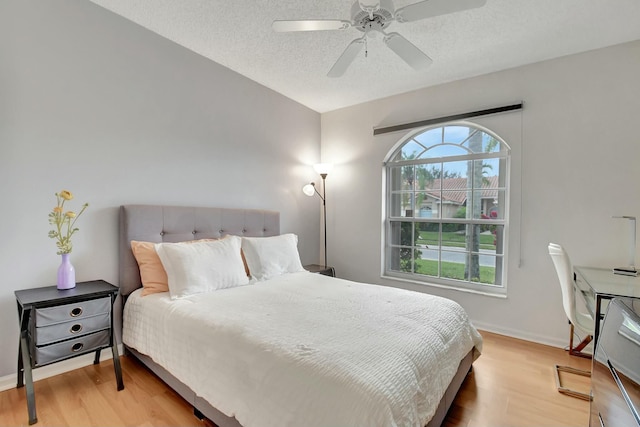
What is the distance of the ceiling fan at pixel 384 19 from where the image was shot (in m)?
1.52

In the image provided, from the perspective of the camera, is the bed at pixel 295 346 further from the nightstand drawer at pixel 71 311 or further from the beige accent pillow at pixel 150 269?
the nightstand drawer at pixel 71 311

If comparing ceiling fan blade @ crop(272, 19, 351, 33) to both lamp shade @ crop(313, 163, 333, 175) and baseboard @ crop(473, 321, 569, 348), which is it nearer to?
lamp shade @ crop(313, 163, 333, 175)

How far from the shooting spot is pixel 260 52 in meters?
2.63

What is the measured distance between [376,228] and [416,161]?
3.17 ft

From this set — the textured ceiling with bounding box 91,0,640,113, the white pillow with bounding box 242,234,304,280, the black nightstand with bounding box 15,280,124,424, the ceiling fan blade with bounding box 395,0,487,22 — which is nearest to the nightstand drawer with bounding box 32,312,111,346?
the black nightstand with bounding box 15,280,124,424

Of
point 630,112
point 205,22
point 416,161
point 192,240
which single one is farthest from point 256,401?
point 630,112

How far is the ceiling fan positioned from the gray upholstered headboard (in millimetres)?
1673

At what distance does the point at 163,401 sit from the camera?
1755 mm

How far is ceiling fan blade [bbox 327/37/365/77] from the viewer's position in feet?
6.21

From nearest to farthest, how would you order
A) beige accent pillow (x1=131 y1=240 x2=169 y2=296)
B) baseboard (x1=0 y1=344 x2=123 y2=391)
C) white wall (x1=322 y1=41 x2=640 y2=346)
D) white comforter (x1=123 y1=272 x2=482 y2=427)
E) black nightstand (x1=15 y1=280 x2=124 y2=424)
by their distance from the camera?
1. white comforter (x1=123 y1=272 x2=482 y2=427)
2. black nightstand (x1=15 y1=280 x2=124 y2=424)
3. baseboard (x1=0 y1=344 x2=123 y2=391)
4. beige accent pillow (x1=131 y1=240 x2=169 y2=296)
5. white wall (x1=322 y1=41 x2=640 y2=346)

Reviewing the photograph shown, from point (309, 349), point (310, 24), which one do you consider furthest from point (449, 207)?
point (309, 349)

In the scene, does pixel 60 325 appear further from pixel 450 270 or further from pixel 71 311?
pixel 450 270

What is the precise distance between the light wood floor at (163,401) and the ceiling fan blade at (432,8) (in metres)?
2.26

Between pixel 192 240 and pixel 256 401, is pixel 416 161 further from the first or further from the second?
pixel 256 401
